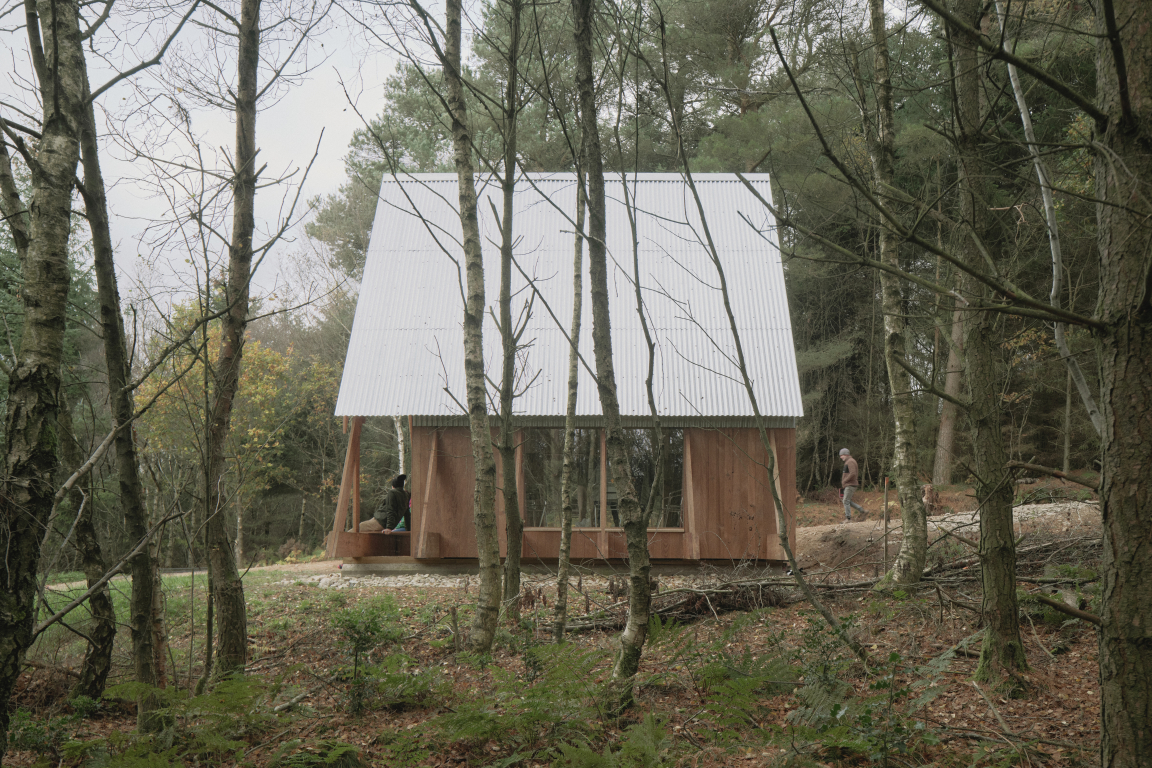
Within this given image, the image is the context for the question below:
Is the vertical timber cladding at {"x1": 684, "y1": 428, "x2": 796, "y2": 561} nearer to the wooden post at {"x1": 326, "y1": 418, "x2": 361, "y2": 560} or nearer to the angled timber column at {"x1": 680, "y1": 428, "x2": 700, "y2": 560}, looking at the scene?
the angled timber column at {"x1": 680, "y1": 428, "x2": 700, "y2": 560}

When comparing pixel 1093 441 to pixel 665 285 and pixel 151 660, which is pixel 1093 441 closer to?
pixel 665 285

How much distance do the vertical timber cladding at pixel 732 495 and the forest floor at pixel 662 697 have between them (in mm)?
4532

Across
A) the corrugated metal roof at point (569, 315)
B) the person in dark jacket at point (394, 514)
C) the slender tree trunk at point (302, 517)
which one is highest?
the corrugated metal roof at point (569, 315)

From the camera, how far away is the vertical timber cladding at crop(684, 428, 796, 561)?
463 inches

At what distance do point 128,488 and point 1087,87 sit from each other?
16.7 meters

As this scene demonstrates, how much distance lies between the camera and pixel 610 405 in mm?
4117

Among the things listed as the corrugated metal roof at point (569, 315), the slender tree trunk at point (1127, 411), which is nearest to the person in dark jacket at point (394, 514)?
the corrugated metal roof at point (569, 315)

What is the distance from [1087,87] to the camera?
14102 mm

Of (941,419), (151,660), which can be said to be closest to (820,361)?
(941,419)

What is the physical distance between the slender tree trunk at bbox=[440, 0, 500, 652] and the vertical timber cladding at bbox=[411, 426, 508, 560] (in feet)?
19.3

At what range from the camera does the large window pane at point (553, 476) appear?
12.2 m

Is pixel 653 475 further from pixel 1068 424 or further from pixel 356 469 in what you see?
pixel 1068 424

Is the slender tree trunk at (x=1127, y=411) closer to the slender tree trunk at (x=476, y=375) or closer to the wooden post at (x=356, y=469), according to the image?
the slender tree trunk at (x=476, y=375)

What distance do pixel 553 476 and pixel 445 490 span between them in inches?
68.5
